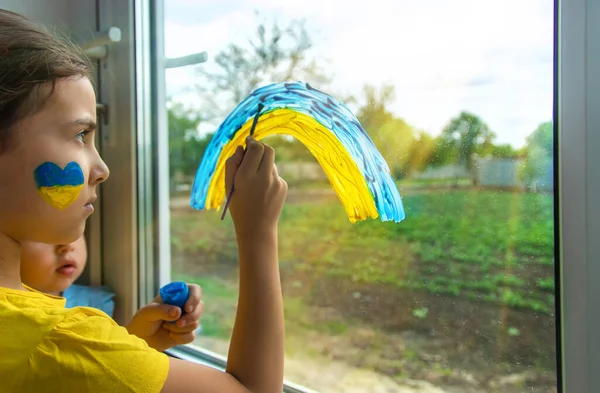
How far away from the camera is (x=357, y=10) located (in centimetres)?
67

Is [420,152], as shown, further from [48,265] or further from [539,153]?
[48,265]

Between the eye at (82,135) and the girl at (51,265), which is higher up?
the eye at (82,135)

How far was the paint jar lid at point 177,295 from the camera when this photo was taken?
643 millimetres

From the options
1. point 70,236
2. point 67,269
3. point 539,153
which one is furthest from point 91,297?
point 539,153

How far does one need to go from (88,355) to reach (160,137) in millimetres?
564

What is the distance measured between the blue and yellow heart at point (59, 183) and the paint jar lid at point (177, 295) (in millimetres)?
185

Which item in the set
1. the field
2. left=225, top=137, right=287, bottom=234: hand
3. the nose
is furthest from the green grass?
the nose

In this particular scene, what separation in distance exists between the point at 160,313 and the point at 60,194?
206mm

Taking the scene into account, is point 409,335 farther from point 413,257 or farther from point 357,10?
point 357,10

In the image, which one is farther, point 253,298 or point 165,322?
point 165,322

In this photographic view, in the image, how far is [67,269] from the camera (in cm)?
80

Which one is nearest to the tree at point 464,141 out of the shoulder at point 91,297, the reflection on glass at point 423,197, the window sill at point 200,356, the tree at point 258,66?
the reflection on glass at point 423,197

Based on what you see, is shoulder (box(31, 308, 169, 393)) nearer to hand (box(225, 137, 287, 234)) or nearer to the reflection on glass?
hand (box(225, 137, 287, 234))

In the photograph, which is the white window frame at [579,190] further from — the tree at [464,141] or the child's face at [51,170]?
the child's face at [51,170]
